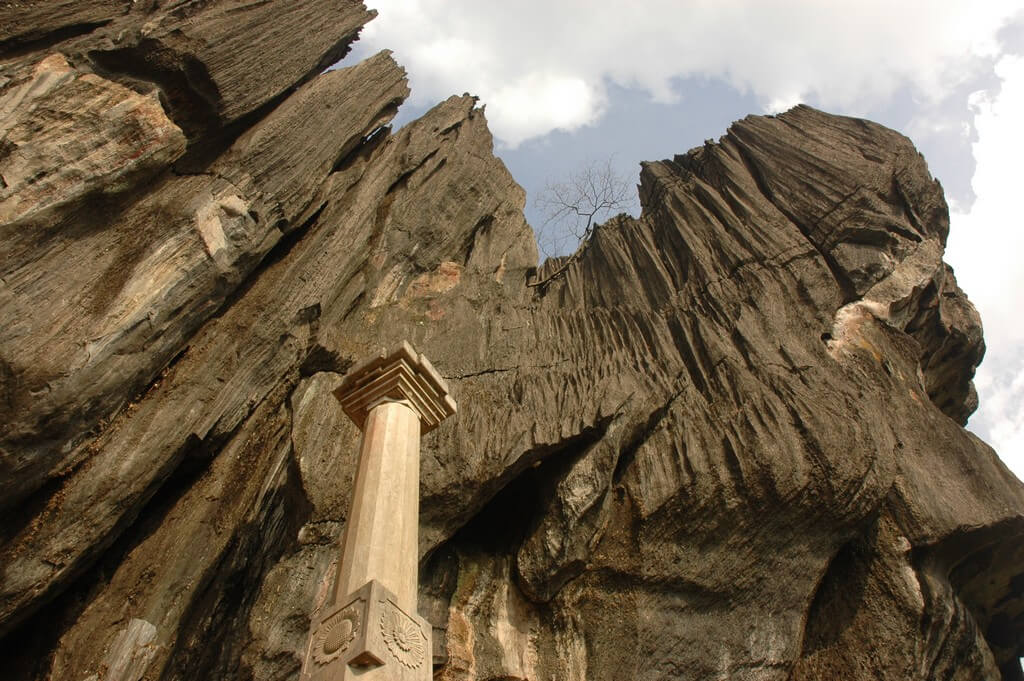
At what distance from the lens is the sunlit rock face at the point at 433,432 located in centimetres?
981

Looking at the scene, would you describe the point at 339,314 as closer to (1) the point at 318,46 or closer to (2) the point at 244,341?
(2) the point at 244,341

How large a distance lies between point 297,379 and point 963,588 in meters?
11.7

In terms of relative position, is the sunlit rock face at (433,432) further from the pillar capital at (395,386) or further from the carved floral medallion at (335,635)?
→ the carved floral medallion at (335,635)

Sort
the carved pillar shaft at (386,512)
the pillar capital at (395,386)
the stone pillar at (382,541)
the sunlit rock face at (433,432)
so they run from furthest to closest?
1. the sunlit rock face at (433,432)
2. the pillar capital at (395,386)
3. the carved pillar shaft at (386,512)
4. the stone pillar at (382,541)

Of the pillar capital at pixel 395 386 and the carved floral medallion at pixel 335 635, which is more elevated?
the pillar capital at pixel 395 386

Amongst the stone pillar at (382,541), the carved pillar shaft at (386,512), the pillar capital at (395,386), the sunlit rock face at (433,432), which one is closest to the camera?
the stone pillar at (382,541)

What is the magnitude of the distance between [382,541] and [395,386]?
2222 millimetres

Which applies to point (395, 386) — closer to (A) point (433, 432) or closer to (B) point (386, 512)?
(B) point (386, 512)

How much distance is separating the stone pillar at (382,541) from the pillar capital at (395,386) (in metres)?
0.01

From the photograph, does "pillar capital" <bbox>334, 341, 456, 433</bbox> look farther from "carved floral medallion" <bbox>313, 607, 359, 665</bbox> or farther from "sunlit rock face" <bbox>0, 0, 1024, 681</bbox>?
"carved floral medallion" <bbox>313, 607, 359, 665</bbox>

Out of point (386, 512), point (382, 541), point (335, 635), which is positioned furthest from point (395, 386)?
point (335, 635)

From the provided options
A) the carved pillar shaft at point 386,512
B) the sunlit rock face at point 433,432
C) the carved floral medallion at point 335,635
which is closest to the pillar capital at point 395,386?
the carved pillar shaft at point 386,512

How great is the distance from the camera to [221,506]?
11188 millimetres

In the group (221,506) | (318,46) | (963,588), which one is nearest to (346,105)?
(318,46)
